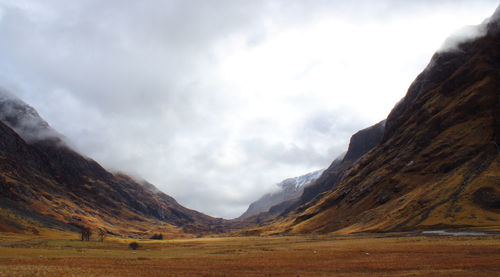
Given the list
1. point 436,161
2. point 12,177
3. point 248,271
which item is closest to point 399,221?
point 436,161

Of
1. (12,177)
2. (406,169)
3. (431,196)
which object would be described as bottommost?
(431,196)

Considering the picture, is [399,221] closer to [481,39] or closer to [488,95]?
[488,95]

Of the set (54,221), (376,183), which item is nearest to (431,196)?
(376,183)

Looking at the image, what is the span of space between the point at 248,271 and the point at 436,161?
134 metres

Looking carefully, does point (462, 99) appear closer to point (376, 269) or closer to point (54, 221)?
point (376, 269)

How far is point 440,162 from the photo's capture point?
131000 mm

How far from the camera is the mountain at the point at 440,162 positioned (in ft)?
315

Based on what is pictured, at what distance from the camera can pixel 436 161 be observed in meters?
134

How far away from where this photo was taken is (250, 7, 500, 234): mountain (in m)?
96.1

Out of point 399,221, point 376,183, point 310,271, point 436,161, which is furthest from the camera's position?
point 376,183

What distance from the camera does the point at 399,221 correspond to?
10094cm

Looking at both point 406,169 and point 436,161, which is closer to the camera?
point 436,161

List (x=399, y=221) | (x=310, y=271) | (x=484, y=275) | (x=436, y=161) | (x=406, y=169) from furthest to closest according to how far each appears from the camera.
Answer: (x=406, y=169) < (x=436, y=161) < (x=399, y=221) < (x=310, y=271) < (x=484, y=275)

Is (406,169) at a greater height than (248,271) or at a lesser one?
greater
